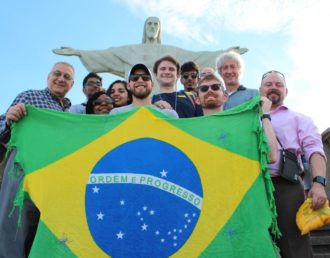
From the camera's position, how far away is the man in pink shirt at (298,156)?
4012 mm

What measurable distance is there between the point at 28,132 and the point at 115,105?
1.31m

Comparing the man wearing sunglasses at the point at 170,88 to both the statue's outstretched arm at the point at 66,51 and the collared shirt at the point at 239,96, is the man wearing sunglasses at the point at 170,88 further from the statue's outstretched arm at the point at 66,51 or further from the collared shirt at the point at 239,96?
the statue's outstretched arm at the point at 66,51

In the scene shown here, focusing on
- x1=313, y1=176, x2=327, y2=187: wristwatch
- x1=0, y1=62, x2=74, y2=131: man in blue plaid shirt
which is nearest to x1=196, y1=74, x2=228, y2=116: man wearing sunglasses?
x1=313, y1=176, x2=327, y2=187: wristwatch

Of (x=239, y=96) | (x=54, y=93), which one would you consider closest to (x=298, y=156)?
(x=239, y=96)

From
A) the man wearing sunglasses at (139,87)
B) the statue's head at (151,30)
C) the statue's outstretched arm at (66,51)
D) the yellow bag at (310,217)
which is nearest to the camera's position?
the yellow bag at (310,217)

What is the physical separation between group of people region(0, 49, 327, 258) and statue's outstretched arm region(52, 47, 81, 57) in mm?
5099

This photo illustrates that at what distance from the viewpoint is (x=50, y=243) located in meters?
3.70

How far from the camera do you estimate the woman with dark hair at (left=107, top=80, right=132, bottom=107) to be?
5.41 meters

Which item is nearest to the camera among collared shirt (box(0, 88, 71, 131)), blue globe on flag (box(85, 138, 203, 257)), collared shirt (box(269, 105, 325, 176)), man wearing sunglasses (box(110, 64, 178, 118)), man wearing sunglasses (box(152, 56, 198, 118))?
blue globe on flag (box(85, 138, 203, 257))

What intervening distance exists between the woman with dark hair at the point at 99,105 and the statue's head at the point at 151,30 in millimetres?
6463

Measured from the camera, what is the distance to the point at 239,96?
16.2ft

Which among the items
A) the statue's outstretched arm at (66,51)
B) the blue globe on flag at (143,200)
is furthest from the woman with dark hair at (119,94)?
the statue's outstretched arm at (66,51)

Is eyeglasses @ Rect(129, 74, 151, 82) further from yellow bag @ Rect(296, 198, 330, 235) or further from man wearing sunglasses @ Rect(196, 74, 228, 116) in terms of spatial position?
yellow bag @ Rect(296, 198, 330, 235)

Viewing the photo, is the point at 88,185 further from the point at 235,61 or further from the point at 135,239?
the point at 235,61
